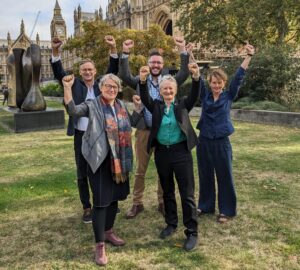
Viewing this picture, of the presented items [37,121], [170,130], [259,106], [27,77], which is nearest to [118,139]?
[170,130]

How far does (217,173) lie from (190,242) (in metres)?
1.09

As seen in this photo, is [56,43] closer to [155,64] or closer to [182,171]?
[155,64]

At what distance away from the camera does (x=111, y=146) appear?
387cm

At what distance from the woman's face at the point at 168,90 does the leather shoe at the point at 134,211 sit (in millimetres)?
1741

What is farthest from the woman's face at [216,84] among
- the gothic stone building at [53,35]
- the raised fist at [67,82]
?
the gothic stone building at [53,35]

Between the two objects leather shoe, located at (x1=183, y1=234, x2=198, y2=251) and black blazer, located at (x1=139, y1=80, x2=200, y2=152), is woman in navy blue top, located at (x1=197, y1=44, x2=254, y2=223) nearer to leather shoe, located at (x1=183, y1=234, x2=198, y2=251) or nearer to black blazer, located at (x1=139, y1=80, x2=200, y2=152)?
black blazer, located at (x1=139, y1=80, x2=200, y2=152)

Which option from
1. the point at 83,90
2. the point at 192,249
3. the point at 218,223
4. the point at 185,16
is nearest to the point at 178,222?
the point at 218,223

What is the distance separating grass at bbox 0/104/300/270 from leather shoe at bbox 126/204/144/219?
0.07 metres

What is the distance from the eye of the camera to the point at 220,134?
15.6 feet

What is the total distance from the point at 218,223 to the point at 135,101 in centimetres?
184

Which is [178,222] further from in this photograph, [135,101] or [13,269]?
[13,269]

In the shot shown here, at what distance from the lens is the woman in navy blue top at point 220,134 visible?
4.72 meters

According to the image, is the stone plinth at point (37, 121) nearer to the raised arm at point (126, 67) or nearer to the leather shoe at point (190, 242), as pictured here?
the raised arm at point (126, 67)

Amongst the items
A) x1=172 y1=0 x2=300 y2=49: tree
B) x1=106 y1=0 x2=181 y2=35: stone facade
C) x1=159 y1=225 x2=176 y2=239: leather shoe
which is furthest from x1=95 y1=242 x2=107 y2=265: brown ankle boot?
x1=106 y1=0 x2=181 y2=35: stone facade
